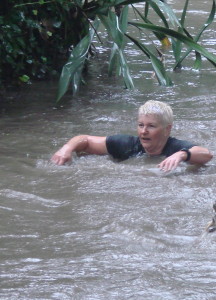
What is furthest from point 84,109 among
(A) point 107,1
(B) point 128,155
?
(B) point 128,155

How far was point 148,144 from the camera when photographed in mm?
6684

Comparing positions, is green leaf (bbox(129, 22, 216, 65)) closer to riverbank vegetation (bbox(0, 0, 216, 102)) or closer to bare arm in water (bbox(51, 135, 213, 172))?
riverbank vegetation (bbox(0, 0, 216, 102))

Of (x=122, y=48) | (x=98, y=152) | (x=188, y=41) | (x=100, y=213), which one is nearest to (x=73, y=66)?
(x=122, y=48)

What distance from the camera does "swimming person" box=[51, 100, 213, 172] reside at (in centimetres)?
652

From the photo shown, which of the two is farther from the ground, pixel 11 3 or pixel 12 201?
pixel 11 3

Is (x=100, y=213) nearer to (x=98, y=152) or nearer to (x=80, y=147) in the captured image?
(x=80, y=147)

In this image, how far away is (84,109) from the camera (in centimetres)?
855

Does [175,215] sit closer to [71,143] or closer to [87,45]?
[71,143]

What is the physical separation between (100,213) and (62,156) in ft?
4.76

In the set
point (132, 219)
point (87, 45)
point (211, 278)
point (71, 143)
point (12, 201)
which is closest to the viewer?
point (211, 278)

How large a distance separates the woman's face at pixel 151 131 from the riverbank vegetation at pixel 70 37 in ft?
5.17

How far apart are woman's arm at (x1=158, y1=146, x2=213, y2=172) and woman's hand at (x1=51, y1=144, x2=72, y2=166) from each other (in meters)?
0.83

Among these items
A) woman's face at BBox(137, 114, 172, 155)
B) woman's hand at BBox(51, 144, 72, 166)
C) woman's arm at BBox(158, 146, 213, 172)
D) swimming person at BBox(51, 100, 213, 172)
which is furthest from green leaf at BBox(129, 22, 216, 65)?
woman's hand at BBox(51, 144, 72, 166)

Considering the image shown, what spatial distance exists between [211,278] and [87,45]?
4770mm
